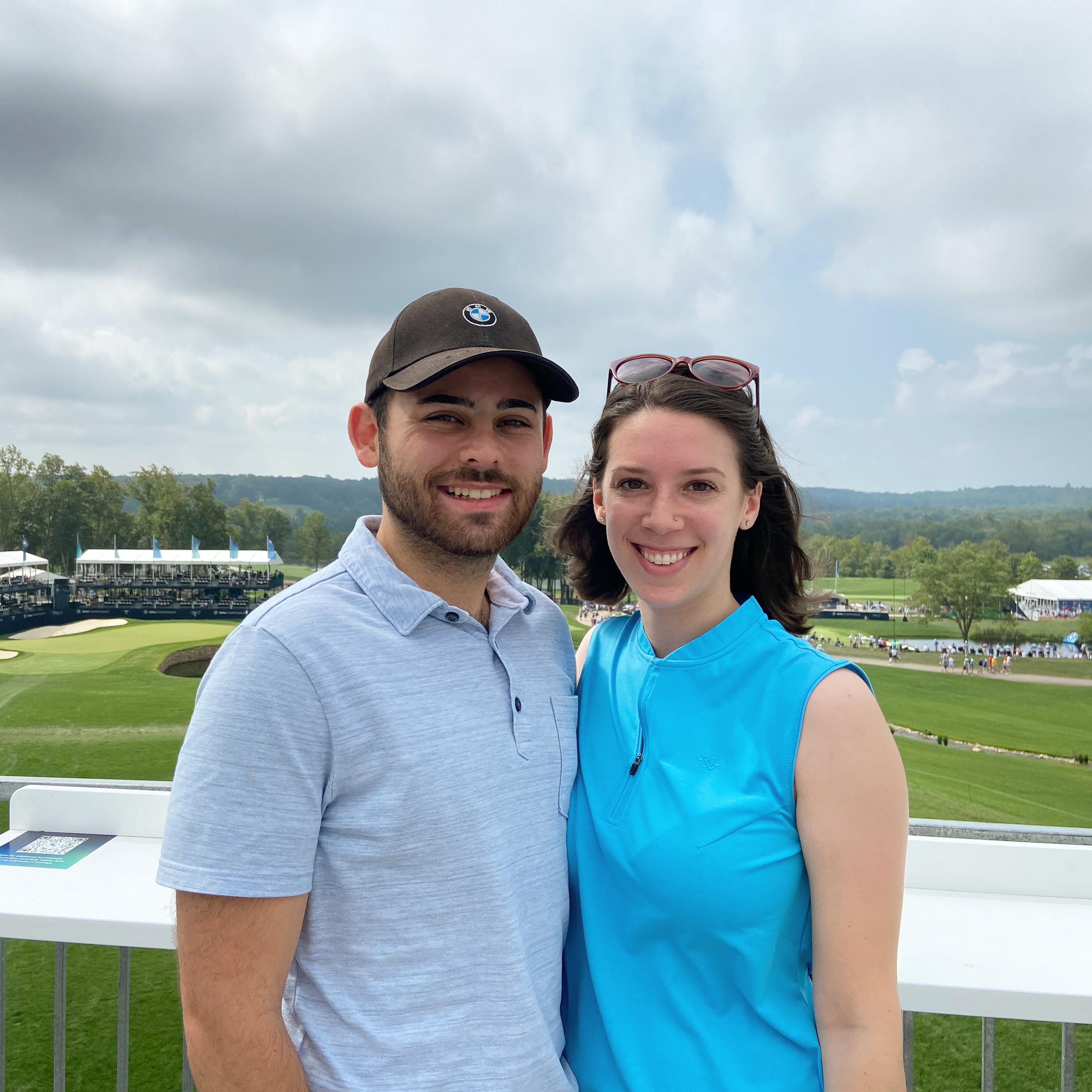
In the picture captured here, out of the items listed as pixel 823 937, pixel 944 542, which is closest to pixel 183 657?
pixel 823 937

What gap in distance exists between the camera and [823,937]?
3.31 feet

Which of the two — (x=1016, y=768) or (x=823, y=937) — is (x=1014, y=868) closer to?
(x=823, y=937)

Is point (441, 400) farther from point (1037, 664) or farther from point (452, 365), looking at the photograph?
point (1037, 664)

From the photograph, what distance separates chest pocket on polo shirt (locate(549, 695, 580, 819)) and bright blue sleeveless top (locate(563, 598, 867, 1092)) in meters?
0.04

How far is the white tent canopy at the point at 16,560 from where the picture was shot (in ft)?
37.9

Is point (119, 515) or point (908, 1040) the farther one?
point (119, 515)

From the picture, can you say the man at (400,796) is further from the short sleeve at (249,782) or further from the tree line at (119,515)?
the tree line at (119,515)

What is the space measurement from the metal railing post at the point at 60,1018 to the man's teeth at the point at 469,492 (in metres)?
1.65

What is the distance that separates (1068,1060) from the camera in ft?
5.48

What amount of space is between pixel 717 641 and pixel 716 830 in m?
0.31

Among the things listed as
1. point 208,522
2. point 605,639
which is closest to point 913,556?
point 208,522

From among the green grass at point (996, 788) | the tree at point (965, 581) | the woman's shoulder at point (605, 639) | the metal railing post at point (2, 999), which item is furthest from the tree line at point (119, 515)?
the tree at point (965, 581)

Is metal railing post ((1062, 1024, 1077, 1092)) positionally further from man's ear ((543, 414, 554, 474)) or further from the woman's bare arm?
man's ear ((543, 414, 554, 474))

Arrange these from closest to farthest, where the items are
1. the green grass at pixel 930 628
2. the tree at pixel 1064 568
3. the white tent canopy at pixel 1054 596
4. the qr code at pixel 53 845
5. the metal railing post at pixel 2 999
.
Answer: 1. the metal railing post at pixel 2 999
2. the qr code at pixel 53 845
3. the white tent canopy at pixel 1054 596
4. the tree at pixel 1064 568
5. the green grass at pixel 930 628
